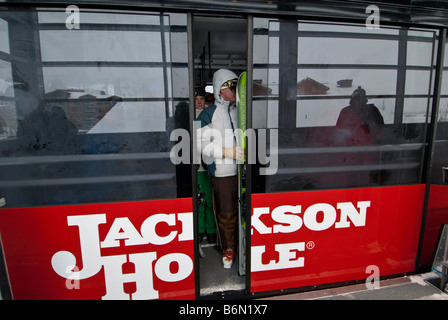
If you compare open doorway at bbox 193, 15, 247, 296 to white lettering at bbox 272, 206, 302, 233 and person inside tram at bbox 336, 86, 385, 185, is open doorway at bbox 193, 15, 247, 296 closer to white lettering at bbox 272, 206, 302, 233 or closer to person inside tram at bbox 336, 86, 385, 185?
white lettering at bbox 272, 206, 302, 233

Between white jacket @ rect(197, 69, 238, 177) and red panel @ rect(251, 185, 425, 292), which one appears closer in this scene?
red panel @ rect(251, 185, 425, 292)

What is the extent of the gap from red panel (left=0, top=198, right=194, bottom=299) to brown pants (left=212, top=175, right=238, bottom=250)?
58cm

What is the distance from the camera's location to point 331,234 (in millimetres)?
2215

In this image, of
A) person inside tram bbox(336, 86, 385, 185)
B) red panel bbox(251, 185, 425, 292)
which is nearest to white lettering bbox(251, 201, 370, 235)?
red panel bbox(251, 185, 425, 292)

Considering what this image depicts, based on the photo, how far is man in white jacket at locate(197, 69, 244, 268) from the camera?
7.52 feet

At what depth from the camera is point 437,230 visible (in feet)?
8.10

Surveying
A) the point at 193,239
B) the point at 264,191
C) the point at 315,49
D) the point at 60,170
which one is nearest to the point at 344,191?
the point at 264,191

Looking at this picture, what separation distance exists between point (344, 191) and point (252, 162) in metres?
0.83

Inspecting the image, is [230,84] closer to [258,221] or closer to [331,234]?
[258,221]

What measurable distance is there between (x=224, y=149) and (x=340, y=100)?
1024 millimetres

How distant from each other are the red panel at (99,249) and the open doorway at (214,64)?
282 mm

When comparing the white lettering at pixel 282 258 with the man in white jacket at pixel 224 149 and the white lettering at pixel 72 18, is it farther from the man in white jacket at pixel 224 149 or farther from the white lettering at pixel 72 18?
the white lettering at pixel 72 18

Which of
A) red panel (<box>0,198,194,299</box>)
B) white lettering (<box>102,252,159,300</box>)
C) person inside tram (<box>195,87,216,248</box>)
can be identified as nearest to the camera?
red panel (<box>0,198,194,299</box>)

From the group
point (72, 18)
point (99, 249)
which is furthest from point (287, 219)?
point (72, 18)
